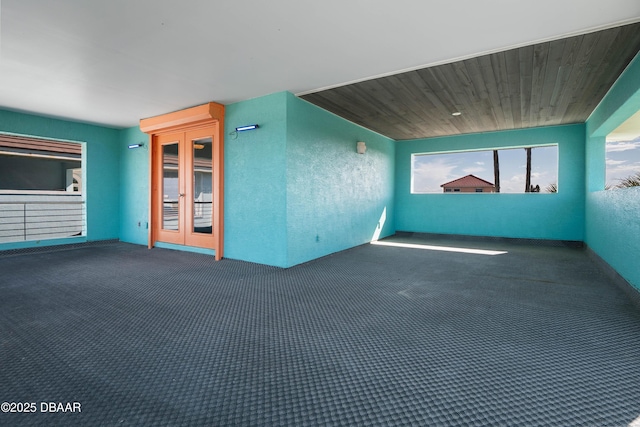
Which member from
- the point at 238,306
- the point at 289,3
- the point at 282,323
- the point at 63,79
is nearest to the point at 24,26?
the point at 63,79

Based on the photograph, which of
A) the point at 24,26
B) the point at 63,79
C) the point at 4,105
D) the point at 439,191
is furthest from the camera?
the point at 439,191

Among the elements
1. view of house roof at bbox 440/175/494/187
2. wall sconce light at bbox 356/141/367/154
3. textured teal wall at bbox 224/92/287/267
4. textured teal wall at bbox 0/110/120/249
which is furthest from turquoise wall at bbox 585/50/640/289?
textured teal wall at bbox 0/110/120/249

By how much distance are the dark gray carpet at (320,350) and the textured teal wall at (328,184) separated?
1194 millimetres

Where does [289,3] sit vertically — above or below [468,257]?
above

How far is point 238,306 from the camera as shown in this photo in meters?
2.94

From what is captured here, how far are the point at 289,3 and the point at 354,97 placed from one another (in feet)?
8.30

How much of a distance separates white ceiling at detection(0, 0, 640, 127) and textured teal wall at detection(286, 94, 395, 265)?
90 centimetres

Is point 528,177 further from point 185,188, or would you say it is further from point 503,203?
point 185,188

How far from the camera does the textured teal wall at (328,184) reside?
4754mm

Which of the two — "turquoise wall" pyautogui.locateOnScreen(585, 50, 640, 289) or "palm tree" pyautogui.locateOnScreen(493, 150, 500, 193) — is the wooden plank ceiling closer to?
"turquoise wall" pyautogui.locateOnScreen(585, 50, 640, 289)

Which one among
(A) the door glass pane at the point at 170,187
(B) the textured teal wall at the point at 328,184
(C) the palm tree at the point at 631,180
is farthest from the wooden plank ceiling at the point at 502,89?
(A) the door glass pane at the point at 170,187

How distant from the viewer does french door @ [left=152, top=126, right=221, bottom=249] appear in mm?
5562

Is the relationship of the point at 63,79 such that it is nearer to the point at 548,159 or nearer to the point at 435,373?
the point at 435,373

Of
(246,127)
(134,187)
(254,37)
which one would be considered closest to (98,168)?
(134,187)
